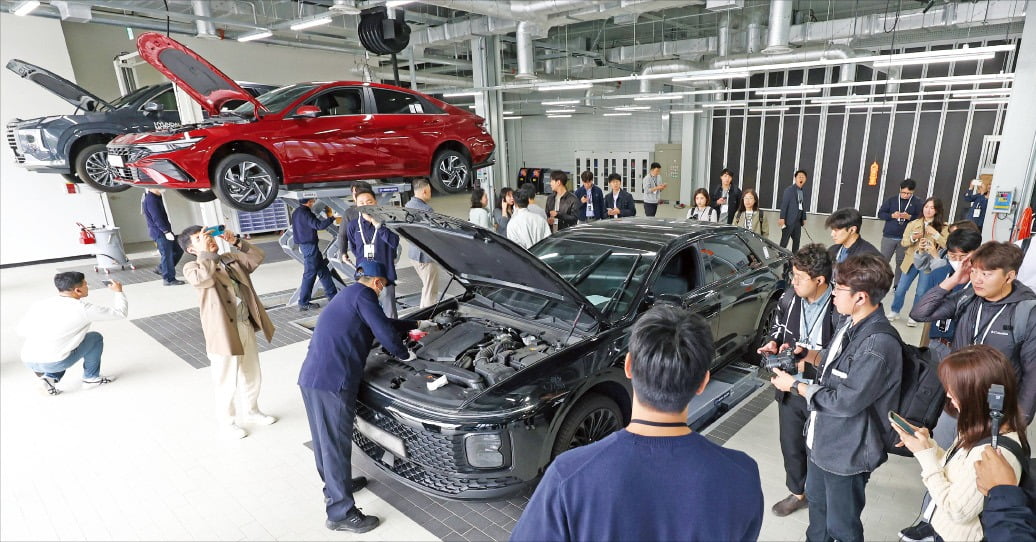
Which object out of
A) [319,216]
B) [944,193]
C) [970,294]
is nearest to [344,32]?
[319,216]

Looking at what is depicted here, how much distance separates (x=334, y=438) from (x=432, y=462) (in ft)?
1.74

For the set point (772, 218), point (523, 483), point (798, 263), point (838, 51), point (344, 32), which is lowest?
point (772, 218)

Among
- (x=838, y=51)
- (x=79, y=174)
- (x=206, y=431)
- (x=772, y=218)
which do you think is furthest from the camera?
(x=772, y=218)

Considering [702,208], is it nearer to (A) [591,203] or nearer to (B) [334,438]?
(A) [591,203]

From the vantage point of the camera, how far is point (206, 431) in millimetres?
3791

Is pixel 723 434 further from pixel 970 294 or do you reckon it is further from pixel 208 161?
pixel 208 161

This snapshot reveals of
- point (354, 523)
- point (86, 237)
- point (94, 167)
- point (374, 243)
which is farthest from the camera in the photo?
point (86, 237)

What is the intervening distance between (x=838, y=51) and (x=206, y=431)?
10.3 m

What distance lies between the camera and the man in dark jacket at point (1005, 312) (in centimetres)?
235

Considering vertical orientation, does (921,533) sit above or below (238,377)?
above

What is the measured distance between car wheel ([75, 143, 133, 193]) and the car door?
436 centimetres

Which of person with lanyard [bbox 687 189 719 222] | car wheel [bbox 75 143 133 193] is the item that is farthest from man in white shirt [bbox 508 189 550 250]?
car wheel [bbox 75 143 133 193]

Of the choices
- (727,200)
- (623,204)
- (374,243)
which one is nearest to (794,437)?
(374,243)

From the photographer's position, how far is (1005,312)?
241cm
